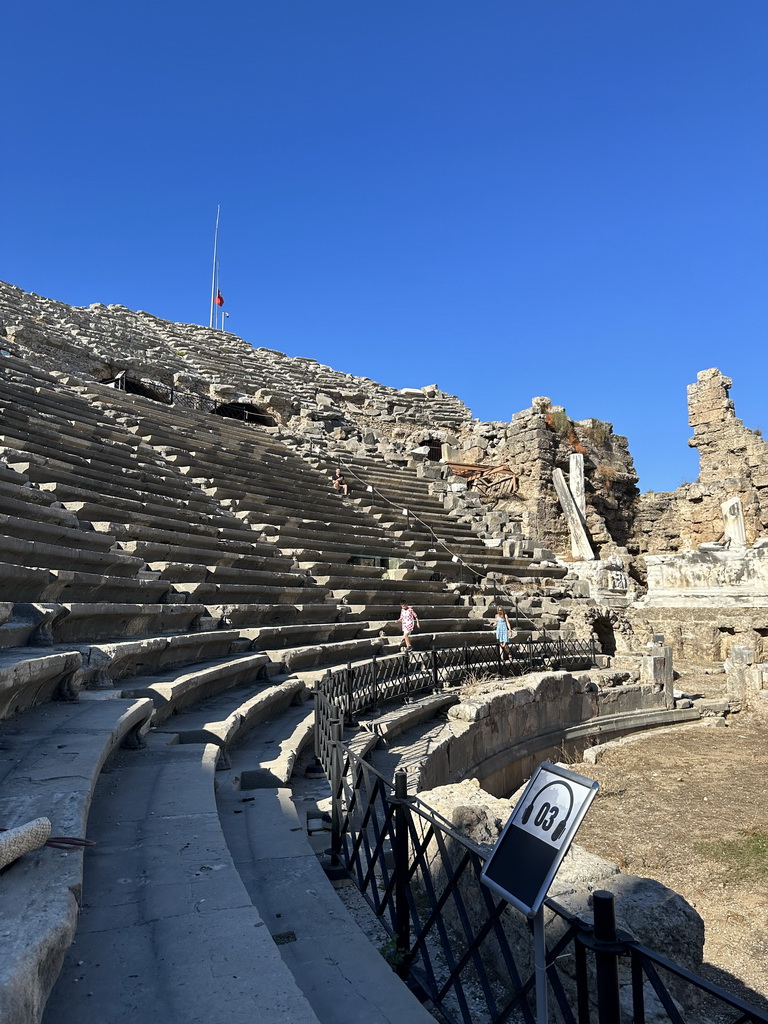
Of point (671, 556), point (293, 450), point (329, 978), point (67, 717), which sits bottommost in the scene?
point (329, 978)

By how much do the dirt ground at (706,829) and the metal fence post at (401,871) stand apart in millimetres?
2426

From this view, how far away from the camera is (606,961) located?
166 cm

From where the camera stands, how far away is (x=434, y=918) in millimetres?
2564

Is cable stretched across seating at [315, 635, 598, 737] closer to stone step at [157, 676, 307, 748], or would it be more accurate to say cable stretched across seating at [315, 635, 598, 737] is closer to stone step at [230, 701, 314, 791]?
stone step at [230, 701, 314, 791]

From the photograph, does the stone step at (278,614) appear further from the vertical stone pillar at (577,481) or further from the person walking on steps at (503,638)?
the vertical stone pillar at (577,481)

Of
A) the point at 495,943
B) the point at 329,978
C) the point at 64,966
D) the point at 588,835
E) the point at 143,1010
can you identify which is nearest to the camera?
the point at 143,1010

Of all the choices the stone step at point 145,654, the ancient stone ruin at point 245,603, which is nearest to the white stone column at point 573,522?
the ancient stone ruin at point 245,603

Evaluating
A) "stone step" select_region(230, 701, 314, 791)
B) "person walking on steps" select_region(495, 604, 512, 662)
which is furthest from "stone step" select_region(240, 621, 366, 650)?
"person walking on steps" select_region(495, 604, 512, 662)

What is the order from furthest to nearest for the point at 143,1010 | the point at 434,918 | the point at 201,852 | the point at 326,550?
the point at 326,550
the point at 201,852
the point at 434,918
the point at 143,1010

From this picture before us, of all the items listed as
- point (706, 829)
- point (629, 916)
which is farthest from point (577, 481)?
point (629, 916)

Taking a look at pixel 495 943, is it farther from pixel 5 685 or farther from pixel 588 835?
pixel 588 835

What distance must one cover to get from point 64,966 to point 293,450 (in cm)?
1899

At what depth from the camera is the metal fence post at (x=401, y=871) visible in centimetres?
279

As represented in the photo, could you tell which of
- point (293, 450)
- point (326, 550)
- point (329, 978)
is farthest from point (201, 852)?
point (293, 450)
